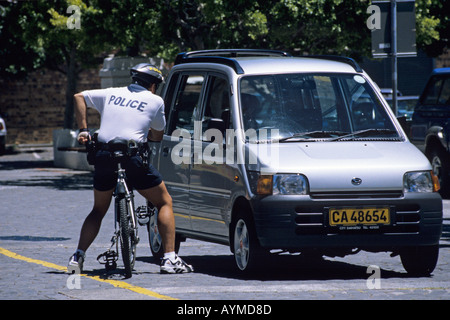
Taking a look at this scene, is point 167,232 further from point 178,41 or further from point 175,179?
point 178,41

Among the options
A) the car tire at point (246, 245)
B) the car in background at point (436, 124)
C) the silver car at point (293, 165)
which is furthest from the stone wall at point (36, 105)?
the car tire at point (246, 245)

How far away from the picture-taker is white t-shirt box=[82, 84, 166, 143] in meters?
8.50

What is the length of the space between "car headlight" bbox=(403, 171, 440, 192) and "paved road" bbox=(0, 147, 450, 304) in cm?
→ 72

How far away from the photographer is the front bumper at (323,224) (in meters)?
8.20

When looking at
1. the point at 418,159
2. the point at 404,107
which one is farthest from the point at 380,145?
the point at 404,107

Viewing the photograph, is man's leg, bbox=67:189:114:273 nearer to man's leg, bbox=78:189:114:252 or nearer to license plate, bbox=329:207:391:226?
man's leg, bbox=78:189:114:252

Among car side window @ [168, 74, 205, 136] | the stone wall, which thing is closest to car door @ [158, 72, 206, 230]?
car side window @ [168, 74, 205, 136]

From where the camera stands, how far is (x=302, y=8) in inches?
862

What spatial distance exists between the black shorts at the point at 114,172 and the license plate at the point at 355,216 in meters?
1.53

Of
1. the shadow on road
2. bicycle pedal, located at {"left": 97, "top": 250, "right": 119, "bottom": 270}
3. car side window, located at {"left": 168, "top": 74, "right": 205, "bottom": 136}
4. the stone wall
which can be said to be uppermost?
car side window, located at {"left": 168, "top": 74, "right": 205, "bottom": 136}

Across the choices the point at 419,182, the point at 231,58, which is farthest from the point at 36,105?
the point at 419,182

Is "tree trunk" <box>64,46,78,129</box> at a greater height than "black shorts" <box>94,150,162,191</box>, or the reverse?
"black shorts" <box>94,150,162,191</box>

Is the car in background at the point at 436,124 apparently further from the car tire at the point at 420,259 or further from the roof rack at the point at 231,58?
the car tire at the point at 420,259

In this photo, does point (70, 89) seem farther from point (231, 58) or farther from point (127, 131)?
point (127, 131)
